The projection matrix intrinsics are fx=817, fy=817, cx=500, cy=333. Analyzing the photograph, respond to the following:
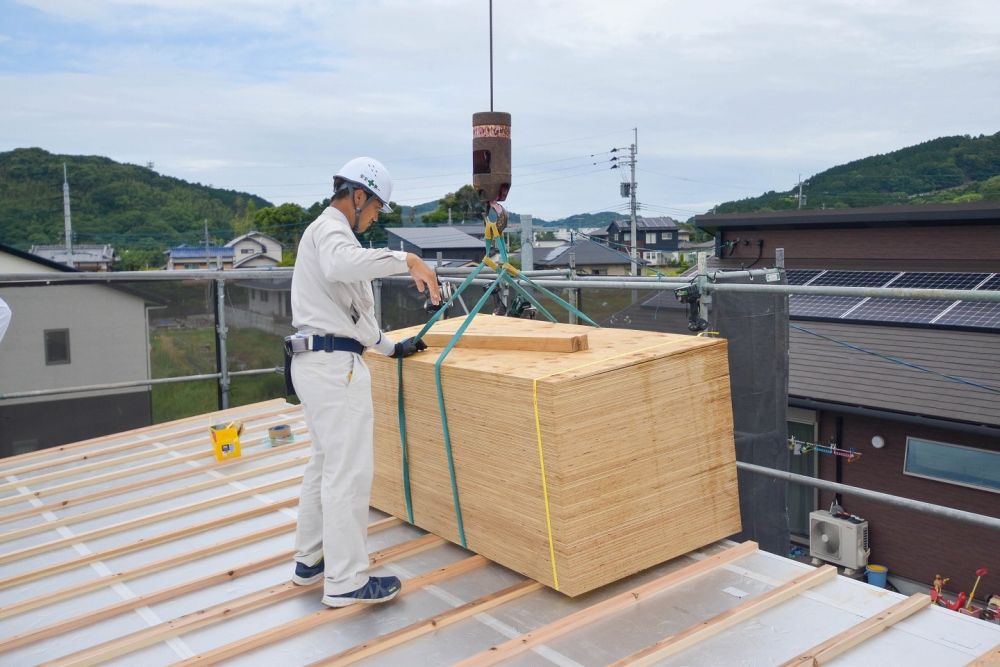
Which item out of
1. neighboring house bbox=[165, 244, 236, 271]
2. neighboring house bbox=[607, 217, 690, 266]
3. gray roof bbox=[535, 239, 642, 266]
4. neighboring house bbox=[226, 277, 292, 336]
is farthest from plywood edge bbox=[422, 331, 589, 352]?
neighboring house bbox=[607, 217, 690, 266]

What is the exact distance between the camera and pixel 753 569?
139 inches

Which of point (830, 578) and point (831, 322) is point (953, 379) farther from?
point (830, 578)

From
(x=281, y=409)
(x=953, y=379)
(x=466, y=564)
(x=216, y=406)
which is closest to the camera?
(x=466, y=564)

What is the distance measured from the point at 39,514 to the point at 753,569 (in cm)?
417

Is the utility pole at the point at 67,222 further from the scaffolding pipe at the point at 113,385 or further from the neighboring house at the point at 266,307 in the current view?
the scaffolding pipe at the point at 113,385

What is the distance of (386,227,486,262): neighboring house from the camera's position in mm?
43281

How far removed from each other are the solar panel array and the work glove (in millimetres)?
9334

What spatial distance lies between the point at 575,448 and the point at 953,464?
36.7ft

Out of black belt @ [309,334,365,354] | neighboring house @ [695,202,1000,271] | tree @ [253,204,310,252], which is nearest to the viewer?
black belt @ [309,334,365,354]

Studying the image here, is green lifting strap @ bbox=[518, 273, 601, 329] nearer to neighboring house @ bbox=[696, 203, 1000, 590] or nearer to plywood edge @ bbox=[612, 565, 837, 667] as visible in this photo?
plywood edge @ bbox=[612, 565, 837, 667]

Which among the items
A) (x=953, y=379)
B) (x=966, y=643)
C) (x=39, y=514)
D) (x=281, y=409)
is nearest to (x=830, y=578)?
(x=966, y=643)

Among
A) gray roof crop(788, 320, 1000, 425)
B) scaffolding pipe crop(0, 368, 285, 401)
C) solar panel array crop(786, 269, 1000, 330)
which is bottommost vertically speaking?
gray roof crop(788, 320, 1000, 425)

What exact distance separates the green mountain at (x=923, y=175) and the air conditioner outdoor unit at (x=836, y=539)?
30.0 meters

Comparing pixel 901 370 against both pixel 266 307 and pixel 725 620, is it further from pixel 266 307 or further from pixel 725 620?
pixel 725 620
